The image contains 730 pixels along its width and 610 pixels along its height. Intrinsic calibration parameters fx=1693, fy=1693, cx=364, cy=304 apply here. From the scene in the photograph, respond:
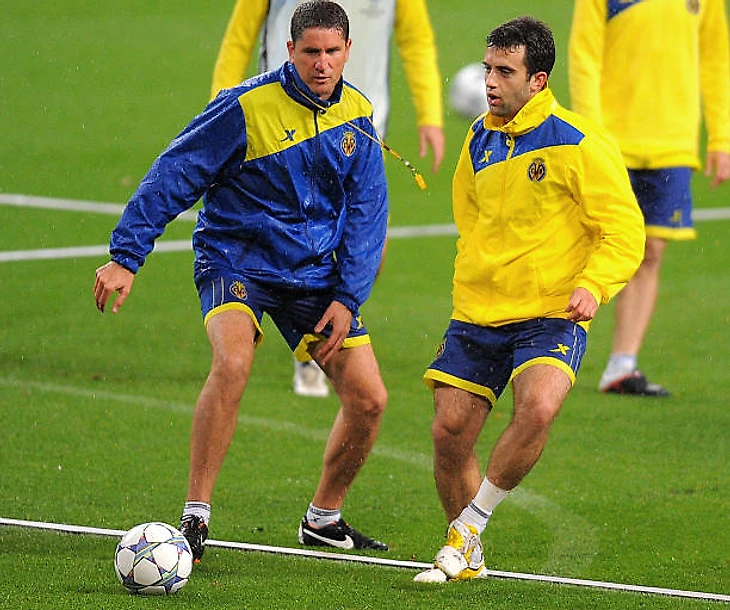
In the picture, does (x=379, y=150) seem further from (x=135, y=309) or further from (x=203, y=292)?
A: (x=135, y=309)

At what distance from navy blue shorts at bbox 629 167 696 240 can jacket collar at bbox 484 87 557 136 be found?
348cm

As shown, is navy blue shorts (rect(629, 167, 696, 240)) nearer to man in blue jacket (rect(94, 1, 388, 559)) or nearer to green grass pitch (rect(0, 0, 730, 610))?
green grass pitch (rect(0, 0, 730, 610))

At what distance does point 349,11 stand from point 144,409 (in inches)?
96.2

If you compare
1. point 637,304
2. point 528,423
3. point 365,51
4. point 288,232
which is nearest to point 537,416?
point 528,423

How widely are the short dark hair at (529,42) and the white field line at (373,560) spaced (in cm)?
185

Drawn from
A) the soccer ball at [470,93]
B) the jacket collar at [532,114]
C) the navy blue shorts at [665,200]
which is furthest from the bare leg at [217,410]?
the soccer ball at [470,93]

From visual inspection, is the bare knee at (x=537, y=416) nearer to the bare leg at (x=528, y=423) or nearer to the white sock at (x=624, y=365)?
the bare leg at (x=528, y=423)

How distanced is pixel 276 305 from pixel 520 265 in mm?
978

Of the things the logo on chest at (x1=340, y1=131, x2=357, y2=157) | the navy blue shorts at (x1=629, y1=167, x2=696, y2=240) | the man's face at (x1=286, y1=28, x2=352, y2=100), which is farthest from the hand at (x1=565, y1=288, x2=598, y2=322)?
the navy blue shorts at (x1=629, y1=167, x2=696, y2=240)

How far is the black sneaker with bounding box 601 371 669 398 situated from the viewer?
9531mm

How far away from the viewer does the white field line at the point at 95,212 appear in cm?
1292

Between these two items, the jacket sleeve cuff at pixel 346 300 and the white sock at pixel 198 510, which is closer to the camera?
the white sock at pixel 198 510

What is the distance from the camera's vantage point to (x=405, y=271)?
1293 cm

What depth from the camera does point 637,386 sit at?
31.3ft
